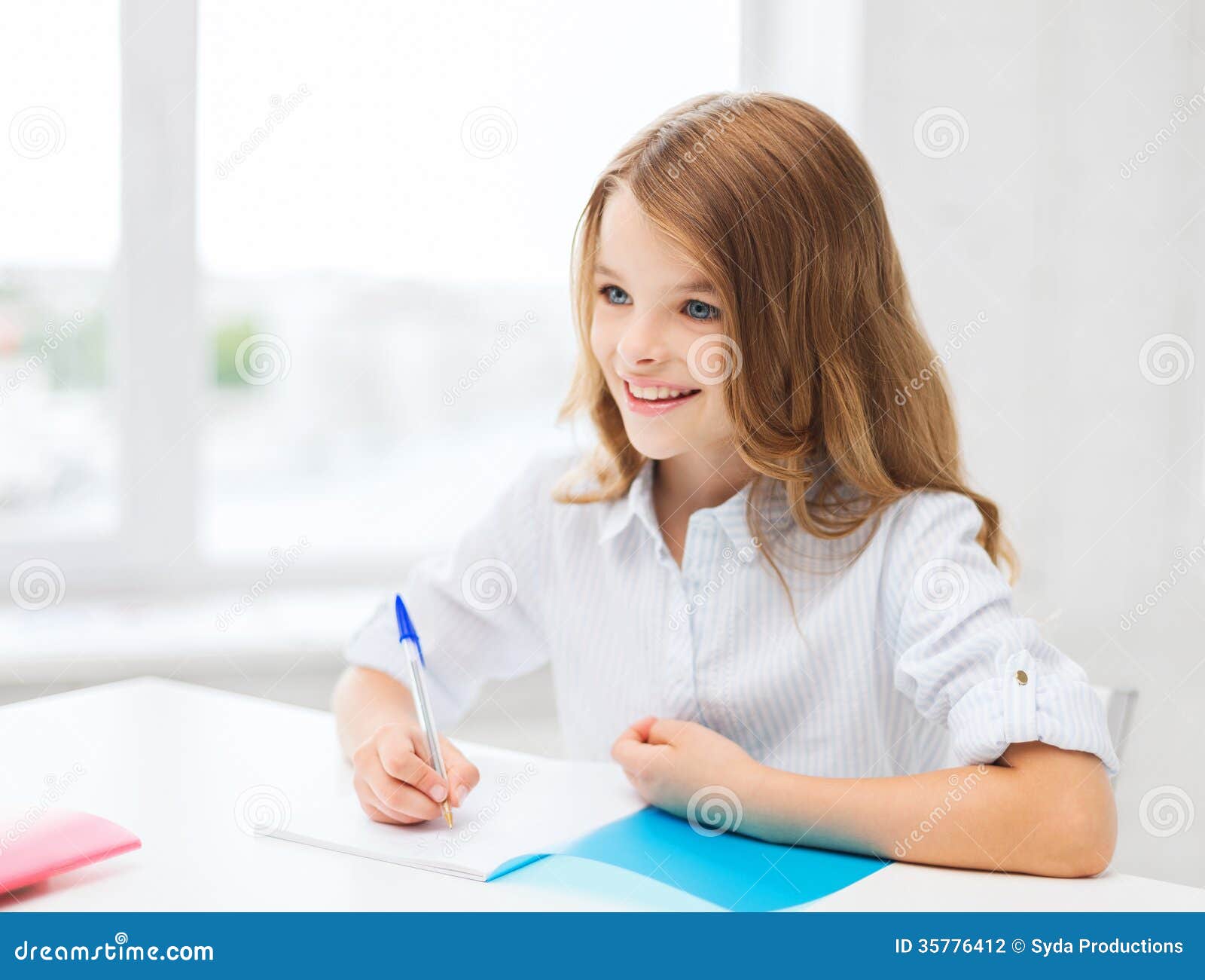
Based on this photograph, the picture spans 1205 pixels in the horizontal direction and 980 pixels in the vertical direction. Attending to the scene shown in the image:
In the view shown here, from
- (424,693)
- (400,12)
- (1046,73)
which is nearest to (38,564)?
(400,12)

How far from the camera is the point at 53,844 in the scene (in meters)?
0.85

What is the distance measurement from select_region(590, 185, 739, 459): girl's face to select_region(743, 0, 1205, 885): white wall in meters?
0.85

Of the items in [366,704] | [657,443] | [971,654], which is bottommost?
[366,704]

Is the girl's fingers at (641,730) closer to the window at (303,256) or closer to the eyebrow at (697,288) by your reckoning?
the eyebrow at (697,288)

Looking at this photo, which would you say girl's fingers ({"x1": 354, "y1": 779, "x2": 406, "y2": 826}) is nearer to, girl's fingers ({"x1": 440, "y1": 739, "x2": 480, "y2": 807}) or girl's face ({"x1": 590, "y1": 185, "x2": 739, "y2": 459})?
girl's fingers ({"x1": 440, "y1": 739, "x2": 480, "y2": 807})

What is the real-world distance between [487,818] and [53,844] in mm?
323

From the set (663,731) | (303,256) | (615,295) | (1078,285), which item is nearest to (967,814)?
(663,731)

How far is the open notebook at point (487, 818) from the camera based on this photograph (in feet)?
2.93

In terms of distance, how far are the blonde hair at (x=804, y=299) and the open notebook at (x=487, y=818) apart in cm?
31

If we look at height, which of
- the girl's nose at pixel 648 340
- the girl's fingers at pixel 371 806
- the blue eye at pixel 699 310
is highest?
the blue eye at pixel 699 310

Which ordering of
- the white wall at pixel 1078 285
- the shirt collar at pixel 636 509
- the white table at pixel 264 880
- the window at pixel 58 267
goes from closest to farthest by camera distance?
1. the white table at pixel 264 880
2. the shirt collar at pixel 636 509
3. the white wall at pixel 1078 285
4. the window at pixel 58 267

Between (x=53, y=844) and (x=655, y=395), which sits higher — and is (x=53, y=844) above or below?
below

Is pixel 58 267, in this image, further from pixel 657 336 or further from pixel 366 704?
pixel 657 336

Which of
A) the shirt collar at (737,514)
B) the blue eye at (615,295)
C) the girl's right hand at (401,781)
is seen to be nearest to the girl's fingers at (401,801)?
the girl's right hand at (401,781)
